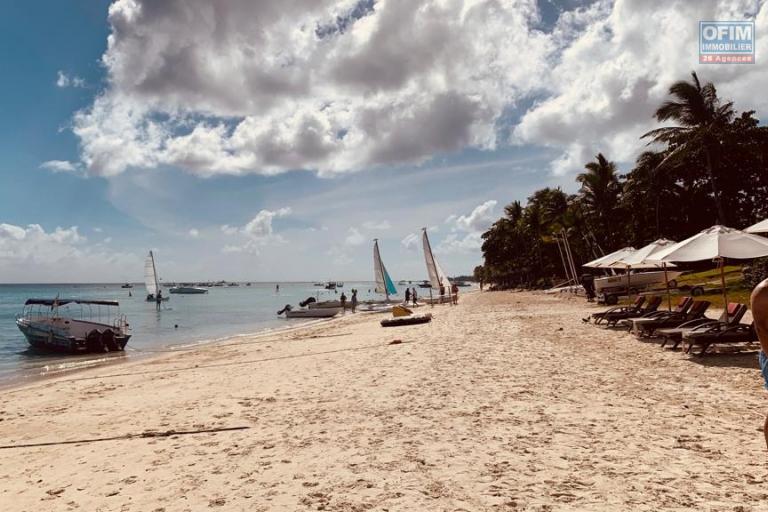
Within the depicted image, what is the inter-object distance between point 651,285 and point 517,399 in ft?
104

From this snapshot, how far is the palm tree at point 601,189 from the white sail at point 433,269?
68.6 feet

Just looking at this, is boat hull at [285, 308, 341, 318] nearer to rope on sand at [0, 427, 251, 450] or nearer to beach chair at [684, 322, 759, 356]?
beach chair at [684, 322, 759, 356]

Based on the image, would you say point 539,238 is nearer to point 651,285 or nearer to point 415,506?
point 651,285

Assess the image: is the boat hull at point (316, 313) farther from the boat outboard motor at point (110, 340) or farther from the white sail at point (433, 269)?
the boat outboard motor at point (110, 340)

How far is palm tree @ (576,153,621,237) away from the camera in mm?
52781

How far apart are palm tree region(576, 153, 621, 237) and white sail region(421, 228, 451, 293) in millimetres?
20908

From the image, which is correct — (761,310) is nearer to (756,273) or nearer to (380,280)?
(756,273)

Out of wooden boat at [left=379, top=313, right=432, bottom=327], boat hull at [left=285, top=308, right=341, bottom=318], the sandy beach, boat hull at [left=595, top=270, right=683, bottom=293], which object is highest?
boat hull at [left=595, top=270, right=683, bottom=293]

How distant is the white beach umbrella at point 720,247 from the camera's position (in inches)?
437

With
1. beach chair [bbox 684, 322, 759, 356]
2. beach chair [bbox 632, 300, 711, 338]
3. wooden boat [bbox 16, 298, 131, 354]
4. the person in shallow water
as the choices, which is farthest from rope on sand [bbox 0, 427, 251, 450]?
wooden boat [bbox 16, 298, 131, 354]

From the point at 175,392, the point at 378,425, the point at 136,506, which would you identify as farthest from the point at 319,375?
the point at 136,506

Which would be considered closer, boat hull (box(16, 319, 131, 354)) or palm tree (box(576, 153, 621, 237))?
boat hull (box(16, 319, 131, 354))

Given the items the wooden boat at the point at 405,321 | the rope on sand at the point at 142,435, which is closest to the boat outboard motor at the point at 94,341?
the wooden boat at the point at 405,321

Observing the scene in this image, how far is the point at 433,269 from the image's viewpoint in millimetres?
46344
